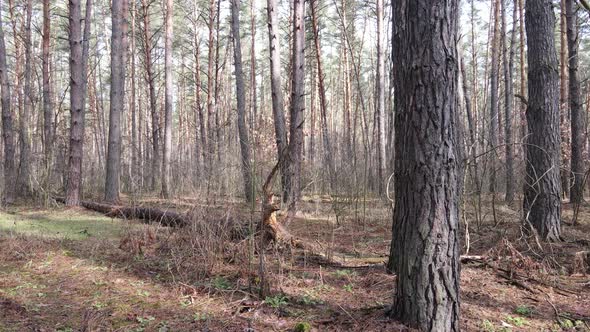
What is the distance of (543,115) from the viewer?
17.2 feet

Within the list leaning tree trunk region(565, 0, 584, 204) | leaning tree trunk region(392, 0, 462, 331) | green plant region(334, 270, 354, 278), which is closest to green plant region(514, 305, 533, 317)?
leaning tree trunk region(392, 0, 462, 331)

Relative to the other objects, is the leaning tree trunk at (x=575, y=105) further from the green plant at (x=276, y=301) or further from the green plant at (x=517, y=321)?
the green plant at (x=276, y=301)

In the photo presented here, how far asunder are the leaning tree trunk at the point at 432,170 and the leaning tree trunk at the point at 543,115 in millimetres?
3302

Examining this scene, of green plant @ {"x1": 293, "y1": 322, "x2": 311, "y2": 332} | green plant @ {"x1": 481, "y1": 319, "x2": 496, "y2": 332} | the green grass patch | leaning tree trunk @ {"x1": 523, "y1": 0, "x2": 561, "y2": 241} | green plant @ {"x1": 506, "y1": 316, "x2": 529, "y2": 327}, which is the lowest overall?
green plant @ {"x1": 506, "y1": 316, "x2": 529, "y2": 327}

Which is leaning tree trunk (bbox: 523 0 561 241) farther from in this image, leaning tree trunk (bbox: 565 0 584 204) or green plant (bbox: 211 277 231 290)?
leaning tree trunk (bbox: 565 0 584 204)

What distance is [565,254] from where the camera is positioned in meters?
4.52

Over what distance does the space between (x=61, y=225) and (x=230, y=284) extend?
4302 mm

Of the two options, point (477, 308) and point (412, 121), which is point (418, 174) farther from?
point (477, 308)

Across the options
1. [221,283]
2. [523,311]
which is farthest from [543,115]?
[221,283]

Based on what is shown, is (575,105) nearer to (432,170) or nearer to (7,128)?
(432,170)

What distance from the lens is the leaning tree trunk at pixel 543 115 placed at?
16.7 feet

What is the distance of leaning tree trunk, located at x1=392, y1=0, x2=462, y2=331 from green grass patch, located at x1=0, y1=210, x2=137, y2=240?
4.12 metres

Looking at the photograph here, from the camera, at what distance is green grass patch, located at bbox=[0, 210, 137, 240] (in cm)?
Answer: 563

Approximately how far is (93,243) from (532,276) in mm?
4943
